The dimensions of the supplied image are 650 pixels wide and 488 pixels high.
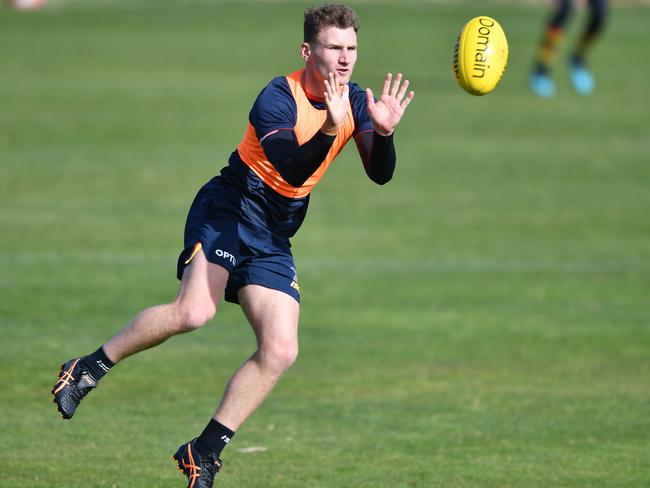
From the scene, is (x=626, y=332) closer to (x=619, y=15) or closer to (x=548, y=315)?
(x=548, y=315)

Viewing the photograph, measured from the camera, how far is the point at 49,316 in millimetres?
13242

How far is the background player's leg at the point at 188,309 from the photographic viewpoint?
7.44 metres

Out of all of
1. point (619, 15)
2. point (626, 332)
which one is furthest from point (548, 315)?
point (619, 15)

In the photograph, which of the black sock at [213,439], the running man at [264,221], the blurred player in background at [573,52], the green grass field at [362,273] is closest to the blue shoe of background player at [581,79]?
the blurred player in background at [573,52]

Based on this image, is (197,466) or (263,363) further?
(263,363)

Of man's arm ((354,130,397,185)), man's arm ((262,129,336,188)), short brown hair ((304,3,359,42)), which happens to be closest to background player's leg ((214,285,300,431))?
man's arm ((262,129,336,188))

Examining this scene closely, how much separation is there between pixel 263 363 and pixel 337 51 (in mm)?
1865

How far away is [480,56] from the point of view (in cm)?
815

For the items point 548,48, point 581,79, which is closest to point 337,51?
point 548,48

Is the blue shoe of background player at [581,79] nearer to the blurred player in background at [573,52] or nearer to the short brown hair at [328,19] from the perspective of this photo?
the blurred player in background at [573,52]

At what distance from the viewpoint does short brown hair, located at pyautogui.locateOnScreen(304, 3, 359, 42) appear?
24.8ft

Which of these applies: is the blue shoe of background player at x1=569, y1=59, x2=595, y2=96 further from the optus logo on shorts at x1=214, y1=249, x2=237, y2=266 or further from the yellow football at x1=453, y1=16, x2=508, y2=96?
the optus logo on shorts at x1=214, y1=249, x2=237, y2=266

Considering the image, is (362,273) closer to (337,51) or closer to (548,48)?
(337,51)

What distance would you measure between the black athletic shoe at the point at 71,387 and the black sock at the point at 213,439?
0.84 metres
